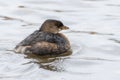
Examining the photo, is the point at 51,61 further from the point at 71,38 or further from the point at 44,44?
the point at 71,38

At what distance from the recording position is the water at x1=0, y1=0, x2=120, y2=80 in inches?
471

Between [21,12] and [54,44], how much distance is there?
426 centimetres

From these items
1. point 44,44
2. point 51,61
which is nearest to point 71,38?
point 44,44

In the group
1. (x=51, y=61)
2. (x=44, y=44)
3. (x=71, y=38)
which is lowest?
(x=51, y=61)

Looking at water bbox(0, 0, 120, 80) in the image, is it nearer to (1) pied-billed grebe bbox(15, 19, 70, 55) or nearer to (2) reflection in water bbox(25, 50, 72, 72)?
(2) reflection in water bbox(25, 50, 72, 72)

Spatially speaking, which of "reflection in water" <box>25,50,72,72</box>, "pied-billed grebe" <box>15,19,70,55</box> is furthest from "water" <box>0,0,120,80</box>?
"pied-billed grebe" <box>15,19,70,55</box>

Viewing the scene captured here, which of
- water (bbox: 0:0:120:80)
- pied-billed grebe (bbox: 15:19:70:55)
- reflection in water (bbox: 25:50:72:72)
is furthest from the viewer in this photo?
pied-billed grebe (bbox: 15:19:70:55)

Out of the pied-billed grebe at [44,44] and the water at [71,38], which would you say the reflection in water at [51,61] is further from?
the pied-billed grebe at [44,44]

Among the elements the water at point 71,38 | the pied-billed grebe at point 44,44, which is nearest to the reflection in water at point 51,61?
the water at point 71,38

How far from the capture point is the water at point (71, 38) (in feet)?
39.2

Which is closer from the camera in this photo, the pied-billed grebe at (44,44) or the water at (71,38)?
the water at (71,38)

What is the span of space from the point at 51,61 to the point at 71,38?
7.21 feet

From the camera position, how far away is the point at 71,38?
15016mm

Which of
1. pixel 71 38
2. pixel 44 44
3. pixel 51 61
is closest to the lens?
pixel 51 61
